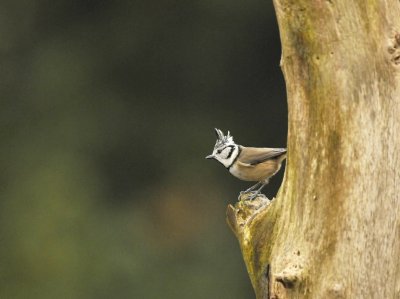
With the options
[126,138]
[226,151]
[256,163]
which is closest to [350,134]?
[256,163]

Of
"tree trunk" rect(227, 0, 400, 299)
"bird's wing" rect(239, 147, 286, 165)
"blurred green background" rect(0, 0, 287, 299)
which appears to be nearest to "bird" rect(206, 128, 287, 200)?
"bird's wing" rect(239, 147, 286, 165)

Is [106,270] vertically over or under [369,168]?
under

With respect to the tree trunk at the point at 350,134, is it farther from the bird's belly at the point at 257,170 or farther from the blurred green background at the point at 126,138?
the blurred green background at the point at 126,138

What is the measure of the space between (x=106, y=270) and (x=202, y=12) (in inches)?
102

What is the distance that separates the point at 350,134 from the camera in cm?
466

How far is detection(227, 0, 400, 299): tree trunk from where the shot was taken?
15.3 feet

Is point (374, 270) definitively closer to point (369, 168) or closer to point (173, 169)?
point (369, 168)

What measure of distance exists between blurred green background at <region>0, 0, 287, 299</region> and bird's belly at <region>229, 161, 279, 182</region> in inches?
194

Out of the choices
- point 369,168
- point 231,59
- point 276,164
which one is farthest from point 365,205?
point 231,59

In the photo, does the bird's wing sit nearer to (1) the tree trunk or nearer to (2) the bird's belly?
(2) the bird's belly

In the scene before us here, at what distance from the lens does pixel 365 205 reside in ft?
15.3

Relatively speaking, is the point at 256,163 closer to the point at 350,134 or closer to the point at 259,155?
the point at 259,155

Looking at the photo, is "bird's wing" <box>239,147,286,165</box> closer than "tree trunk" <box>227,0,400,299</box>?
No

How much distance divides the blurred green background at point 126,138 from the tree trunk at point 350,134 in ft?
22.1
